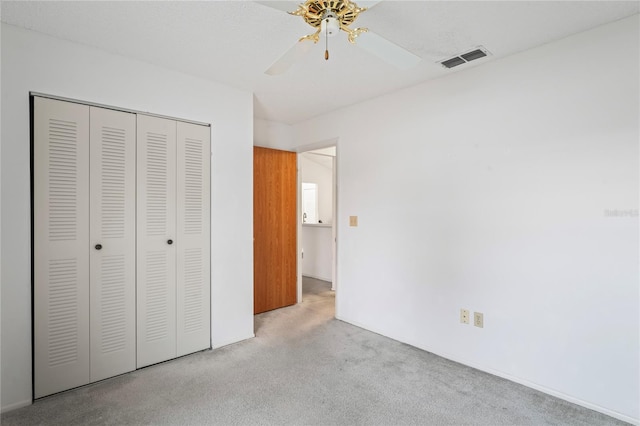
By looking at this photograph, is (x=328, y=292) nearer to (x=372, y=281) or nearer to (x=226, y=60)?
(x=372, y=281)

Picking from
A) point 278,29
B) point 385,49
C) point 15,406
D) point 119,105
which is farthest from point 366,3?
point 15,406

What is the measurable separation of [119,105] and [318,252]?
13.1 feet

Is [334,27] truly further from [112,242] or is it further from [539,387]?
[539,387]

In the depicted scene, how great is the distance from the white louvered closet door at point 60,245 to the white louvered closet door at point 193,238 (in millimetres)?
655

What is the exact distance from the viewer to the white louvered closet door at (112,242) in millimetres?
2322

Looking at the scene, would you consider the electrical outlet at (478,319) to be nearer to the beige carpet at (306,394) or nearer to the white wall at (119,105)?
the beige carpet at (306,394)

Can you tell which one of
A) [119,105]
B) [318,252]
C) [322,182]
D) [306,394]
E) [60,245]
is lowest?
[306,394]

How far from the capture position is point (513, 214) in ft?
7.76

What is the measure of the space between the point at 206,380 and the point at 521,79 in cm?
321

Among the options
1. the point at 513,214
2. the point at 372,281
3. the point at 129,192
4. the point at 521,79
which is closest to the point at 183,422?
the point at 129,192

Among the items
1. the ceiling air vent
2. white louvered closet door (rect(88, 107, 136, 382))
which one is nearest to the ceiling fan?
the ceiling air vent

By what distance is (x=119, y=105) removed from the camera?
2.42 m

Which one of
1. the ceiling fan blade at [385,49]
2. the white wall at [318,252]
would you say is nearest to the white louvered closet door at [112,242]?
the ceiling fan blade at [385,49]

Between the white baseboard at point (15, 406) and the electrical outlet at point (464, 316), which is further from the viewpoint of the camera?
the electrical outlet at point (464, 316)
